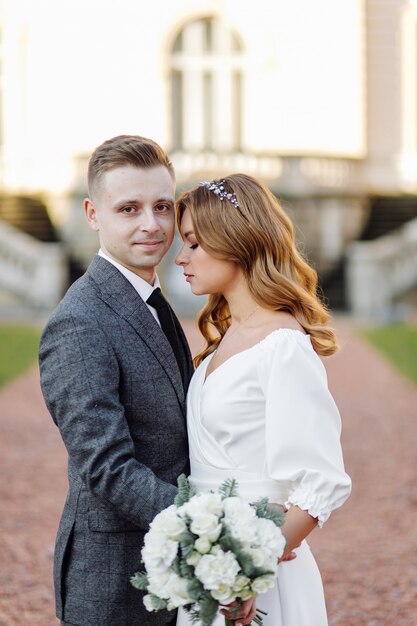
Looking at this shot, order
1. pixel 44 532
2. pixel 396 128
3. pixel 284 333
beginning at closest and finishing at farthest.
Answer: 1. pixel 284 333
2. pixel 44 532
3. pixel 396 128

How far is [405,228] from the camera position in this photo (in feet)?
66.4

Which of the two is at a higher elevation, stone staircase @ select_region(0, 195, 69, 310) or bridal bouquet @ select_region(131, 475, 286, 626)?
bridal bouquet @ select_region(131, 475, 286, 626)

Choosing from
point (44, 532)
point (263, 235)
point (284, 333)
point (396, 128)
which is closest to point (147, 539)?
point (284, 333)

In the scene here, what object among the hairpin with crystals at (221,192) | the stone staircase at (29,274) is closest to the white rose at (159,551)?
the hairpin with crystals at (221,192)

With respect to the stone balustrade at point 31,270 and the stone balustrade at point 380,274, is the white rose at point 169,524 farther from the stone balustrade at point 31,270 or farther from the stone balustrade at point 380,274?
the stone balustrade at point 380,274

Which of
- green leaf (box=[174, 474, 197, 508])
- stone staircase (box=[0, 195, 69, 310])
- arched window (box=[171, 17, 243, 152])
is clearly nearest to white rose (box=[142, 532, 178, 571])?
green leaf (box=[174, 474, 197, 508])

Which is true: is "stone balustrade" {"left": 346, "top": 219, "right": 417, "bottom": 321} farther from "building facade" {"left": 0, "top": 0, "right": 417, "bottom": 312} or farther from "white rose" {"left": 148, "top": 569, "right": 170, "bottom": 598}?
"white rose" {"left": 148, "top": 569, "right": 170, "bottom": 598}

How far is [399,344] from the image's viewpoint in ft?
49.5

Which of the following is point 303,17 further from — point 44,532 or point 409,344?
point 44,532

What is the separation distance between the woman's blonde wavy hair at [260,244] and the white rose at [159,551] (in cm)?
73

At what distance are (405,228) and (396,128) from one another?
3426mm

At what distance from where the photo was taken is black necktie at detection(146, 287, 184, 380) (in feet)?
9.57

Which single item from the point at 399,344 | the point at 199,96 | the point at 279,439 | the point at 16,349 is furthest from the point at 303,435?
the point at 199,96

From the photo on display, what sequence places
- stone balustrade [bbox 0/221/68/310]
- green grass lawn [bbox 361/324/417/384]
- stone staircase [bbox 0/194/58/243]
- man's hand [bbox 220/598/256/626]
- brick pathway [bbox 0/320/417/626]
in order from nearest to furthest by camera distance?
man's hand [bbox 220/598/256/626] < brick pathway [bbox 0/320/417/626] < green grass lawn [bbox 361/324/417/384] < stone balustrade [bbox 0/221/68/310] < stone staircase [bbox 0/194/58/243]
